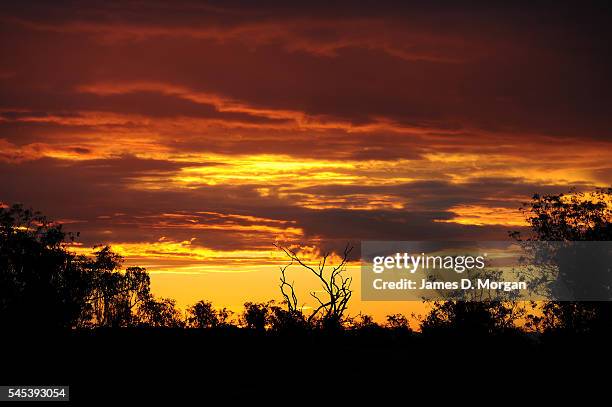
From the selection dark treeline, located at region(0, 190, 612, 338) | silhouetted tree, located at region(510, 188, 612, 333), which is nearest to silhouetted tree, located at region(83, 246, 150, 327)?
dark treeline, located at region(0, 190, 612, 338)

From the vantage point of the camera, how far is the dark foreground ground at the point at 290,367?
1722 inches

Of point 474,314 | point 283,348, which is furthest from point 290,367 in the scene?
point 474,314

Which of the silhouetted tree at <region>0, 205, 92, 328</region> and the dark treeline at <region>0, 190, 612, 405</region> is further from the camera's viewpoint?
the silhouetted tree at <region>0, 205, 92, 328</region>

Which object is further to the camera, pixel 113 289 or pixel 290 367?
pixel 113 289

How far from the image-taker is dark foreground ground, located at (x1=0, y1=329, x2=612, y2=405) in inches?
1722

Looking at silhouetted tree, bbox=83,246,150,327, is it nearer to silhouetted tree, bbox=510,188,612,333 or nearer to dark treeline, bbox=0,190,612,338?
dark treeline, bbox=0,190,612,338

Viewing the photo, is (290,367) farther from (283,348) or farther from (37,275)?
(37,275)

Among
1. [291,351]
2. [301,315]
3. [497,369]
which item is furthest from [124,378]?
[497,369]

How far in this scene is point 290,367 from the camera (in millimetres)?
51500

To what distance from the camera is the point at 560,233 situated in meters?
62.8

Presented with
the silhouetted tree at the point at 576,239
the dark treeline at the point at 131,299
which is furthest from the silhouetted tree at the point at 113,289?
the silhouetted tree at the point at 576,239

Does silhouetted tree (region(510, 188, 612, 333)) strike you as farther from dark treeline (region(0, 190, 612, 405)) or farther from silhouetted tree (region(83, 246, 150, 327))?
silhouetted tree (region(83, 246, 150, 327))

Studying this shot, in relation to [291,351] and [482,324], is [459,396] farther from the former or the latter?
[482,324]

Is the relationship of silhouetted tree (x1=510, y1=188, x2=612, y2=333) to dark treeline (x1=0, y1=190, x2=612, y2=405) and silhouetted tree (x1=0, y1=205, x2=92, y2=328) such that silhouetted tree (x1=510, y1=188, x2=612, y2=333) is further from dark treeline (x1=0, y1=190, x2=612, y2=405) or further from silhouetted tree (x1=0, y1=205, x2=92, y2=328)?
silhouetted tree (x1=0, y1=205, x2=92, y2=328)
